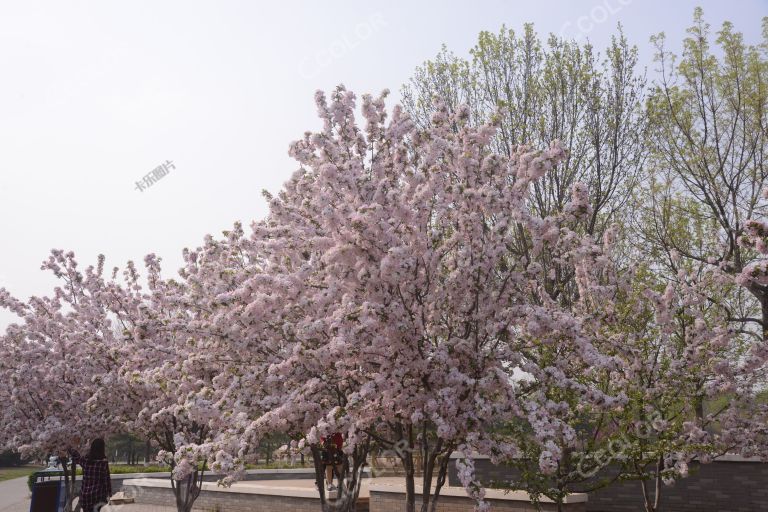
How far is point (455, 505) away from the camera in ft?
45.0

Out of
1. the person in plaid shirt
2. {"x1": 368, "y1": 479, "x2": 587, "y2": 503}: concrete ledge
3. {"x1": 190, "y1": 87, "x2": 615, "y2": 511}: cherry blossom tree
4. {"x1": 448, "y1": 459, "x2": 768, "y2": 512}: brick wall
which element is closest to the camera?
{"x1": 190, "y1": 87, "x2": 615, "y2": 511}: cherry blossom tree

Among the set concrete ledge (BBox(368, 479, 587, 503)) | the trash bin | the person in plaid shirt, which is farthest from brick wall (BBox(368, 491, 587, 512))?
the trash bin

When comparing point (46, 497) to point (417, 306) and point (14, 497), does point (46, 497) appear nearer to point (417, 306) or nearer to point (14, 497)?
point (417, 306)

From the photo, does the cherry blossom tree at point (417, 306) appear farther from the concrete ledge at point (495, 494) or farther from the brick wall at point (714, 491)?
the brick wall at point (714, 491)

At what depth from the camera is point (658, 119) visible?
58.6 ft

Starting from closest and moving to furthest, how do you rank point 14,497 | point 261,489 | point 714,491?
1. point 714,491
2. point 261,489
3. point 14,497

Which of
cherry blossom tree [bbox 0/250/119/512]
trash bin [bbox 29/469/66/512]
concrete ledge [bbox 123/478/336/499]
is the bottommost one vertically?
concrete ledge [bbox 123/478/336/499]

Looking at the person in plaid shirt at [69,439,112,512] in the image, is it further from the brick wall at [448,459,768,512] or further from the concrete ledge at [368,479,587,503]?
the brick wall at [448,459,768,512]

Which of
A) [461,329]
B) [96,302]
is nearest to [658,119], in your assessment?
[461,329]

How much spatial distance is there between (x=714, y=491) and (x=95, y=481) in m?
12.2

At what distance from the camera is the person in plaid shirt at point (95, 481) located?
12297 mm

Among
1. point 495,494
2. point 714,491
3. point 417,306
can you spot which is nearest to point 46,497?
point 495,494

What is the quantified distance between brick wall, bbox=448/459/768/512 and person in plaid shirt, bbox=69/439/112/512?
10.6m

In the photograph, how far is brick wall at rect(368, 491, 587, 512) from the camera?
39.8ft
